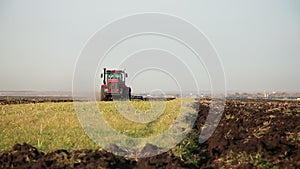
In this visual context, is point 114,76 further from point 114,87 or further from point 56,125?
point 56,125

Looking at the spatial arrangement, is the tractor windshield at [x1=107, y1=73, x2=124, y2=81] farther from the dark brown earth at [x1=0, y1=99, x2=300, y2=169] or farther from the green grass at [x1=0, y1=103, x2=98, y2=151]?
the dark brown earth at [x1=0, y1=99, x2=300, y2=169]

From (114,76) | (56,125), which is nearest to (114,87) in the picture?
(114,76)

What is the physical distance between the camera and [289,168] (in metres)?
9.50

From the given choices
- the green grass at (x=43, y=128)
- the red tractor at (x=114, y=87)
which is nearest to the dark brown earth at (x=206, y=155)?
the green grass at (x=43, y=128)

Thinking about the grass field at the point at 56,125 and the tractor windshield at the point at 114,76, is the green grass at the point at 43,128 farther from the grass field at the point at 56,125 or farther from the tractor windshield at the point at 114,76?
the tractor windshield at the point at 114,76

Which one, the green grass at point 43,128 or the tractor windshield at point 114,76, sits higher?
the tractor windshield at point 114,76

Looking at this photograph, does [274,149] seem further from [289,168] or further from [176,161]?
[176,161]

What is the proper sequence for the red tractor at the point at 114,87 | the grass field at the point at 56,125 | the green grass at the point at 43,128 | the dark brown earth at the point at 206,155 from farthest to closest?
the red tractor at the point at 114,87 < the grass field at the point at 56,125 < the green grass at the point at 43,128 < the dark brown earth at the point at 206,155

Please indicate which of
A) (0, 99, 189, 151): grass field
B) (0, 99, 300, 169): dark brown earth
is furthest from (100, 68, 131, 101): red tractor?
(0, 99, 300, 169): dark brown earth

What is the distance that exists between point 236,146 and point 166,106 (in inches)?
316

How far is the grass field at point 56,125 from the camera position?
12.1 metres

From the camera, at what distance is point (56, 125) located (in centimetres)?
1399

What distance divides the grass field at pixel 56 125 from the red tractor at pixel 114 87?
29.4 feet

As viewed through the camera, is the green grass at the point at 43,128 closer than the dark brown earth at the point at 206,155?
No
